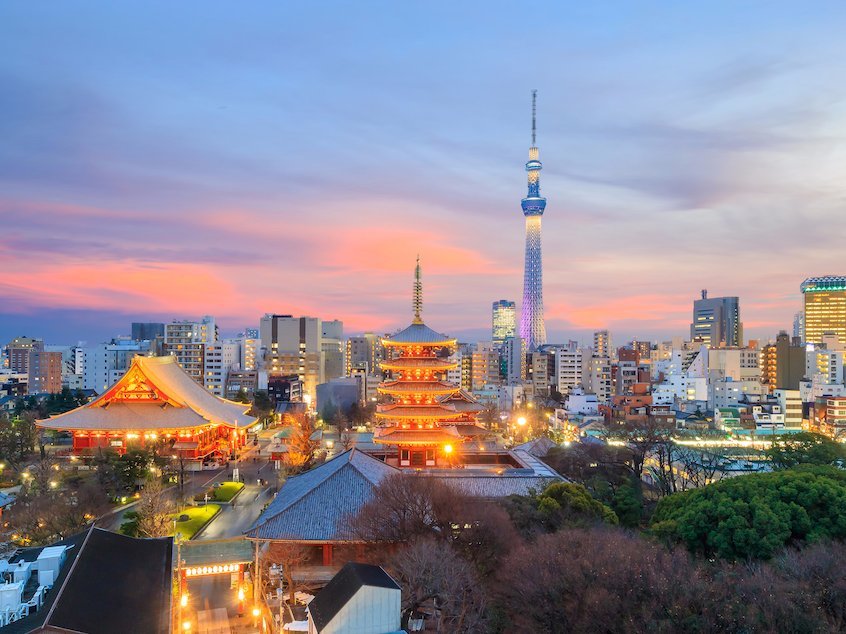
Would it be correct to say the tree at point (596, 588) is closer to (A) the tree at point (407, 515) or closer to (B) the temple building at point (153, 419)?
(A) the tree at point (407, 515)

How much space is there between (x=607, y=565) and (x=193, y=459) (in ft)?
99.3

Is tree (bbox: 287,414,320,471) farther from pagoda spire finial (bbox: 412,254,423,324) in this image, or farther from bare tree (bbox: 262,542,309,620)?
bare tree (bbox: 262,542,309,620)

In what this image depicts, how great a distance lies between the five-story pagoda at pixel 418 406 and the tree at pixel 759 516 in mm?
12749

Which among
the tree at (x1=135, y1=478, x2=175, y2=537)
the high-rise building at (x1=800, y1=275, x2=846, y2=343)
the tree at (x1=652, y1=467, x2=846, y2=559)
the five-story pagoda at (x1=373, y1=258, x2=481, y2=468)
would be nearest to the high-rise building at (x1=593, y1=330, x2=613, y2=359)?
the high-rise building at (x1=800, y1=275, x2=846, y2=343)

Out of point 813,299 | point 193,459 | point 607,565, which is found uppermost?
point 813,299

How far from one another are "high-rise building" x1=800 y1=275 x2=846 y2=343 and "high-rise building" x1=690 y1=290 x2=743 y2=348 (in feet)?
36.5

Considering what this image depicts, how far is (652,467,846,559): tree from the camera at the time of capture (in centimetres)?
1766

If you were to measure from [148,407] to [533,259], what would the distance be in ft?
237

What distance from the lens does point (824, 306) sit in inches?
3957

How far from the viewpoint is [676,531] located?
1908 cm

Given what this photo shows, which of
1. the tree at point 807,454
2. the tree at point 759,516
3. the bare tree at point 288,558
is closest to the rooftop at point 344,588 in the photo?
the bare tree at point 288,558

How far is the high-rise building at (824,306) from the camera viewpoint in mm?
99000

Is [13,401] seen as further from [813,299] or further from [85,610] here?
[813,299]

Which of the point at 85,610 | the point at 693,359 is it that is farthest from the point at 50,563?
the point at 693,359
